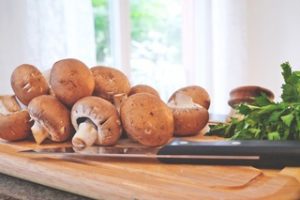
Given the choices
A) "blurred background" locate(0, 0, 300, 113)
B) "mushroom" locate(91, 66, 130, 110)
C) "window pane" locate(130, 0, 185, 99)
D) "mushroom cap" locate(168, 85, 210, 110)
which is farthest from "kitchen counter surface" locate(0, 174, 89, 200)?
"window pane" locate(130, 0, 185, 99)

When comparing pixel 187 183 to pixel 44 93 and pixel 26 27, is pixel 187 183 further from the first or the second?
pixel 26 27

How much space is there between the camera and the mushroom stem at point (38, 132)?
753mm

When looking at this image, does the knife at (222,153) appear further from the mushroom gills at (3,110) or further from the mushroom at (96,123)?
the mushroom gills at (3,110)

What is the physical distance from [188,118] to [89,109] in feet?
0.59

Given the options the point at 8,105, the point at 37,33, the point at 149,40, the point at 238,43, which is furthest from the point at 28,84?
the point at 238,43

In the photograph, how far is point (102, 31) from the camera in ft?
6.90

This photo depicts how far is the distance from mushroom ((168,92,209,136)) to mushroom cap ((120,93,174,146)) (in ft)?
0.20

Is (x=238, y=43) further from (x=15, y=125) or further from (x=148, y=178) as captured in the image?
(x=148, y=178)

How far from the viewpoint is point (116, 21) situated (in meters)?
2.14

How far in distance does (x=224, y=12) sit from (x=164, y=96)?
530 mm

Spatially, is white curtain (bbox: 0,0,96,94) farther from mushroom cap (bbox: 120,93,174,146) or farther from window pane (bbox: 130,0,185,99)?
mushroom cap (bbox: 120,93,174,146)

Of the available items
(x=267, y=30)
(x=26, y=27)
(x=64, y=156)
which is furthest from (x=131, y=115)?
(x=267, y=30)

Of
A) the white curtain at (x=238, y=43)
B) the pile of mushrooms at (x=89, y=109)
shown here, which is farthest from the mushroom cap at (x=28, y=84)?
the white curtain at (x=238, y=43)

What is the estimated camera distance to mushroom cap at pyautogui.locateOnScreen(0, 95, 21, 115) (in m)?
0.80
